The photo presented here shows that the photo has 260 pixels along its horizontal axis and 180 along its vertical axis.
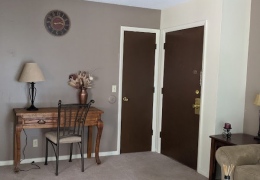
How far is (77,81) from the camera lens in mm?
Result: 4191

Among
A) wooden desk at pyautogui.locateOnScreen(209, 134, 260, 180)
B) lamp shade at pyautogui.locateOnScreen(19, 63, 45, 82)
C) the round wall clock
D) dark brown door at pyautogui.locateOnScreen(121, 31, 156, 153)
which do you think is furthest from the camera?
dark brown door at pyautogui.locateOnScreen(121, 31, 156, 153)

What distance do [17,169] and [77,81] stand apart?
1385 millimetres

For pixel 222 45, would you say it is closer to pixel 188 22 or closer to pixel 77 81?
pixel 188 22

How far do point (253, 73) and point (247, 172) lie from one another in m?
1.53

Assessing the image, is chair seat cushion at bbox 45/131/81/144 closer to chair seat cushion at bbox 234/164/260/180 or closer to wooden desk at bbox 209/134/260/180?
wooden desk at bbox 209/134/260/180

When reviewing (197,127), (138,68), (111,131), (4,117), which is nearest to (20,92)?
(4,117)

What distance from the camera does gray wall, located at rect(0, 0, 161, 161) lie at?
12.9ft

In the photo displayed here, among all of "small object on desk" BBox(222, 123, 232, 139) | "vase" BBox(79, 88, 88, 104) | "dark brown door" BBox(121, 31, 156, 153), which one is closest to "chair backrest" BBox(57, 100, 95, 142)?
"vase" BBox(79, 88, 88, 104)

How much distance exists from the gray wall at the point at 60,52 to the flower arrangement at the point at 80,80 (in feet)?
0.25

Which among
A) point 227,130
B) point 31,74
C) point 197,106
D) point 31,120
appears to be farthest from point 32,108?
point 227,130

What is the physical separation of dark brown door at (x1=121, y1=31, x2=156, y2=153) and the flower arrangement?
607 mm

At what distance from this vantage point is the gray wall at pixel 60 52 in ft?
12.9

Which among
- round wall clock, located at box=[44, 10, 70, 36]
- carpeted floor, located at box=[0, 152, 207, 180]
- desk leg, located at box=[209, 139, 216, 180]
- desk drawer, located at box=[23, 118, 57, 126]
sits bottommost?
carpeted floor, located at box=[0, 152, 207, 180]

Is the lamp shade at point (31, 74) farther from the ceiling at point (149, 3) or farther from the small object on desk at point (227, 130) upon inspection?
the small object on desk at point (227, 130)
